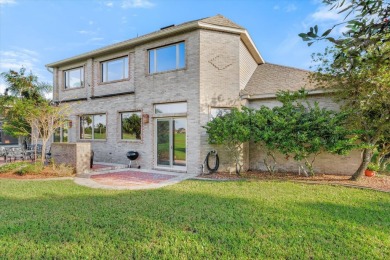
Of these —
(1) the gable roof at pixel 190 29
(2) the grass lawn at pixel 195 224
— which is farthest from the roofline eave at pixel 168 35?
(2) the grass lawn at pixel 195 224

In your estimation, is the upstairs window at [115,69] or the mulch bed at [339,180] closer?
the mulch bed at [339,180]

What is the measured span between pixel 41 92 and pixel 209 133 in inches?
623

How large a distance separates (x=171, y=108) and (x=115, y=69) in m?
5.26

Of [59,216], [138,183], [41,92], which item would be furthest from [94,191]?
[41,92]

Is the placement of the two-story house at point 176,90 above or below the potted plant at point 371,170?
above

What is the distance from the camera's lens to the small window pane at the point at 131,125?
12531 mm

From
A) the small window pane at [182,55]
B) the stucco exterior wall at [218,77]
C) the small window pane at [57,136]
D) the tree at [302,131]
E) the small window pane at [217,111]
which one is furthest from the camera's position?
the small window pane at [57,136]

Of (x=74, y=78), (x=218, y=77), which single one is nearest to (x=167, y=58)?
(x=218, y=77)

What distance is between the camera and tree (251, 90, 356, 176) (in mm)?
8172

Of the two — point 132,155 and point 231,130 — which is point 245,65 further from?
point 132,155

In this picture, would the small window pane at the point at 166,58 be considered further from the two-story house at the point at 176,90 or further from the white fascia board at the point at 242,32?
the white fascia board at the point at 242,32

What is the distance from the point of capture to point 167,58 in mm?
11602

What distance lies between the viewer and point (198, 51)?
34.4ft

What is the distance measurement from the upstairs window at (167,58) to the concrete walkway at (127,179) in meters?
5.53
